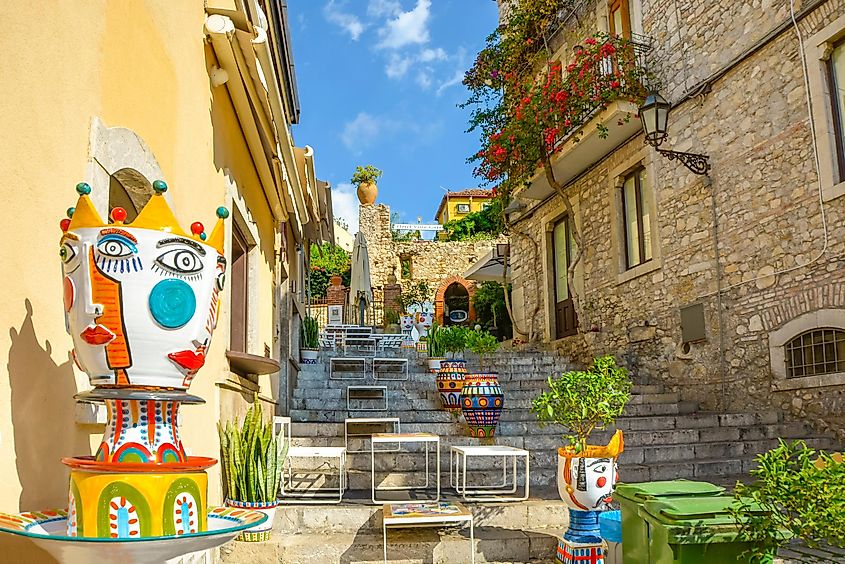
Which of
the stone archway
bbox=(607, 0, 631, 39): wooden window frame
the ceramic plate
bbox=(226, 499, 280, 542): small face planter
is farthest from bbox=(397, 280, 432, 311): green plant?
the ceramic plate

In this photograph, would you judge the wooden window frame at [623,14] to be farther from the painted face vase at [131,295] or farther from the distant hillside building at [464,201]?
the distant hillside building at [464,201]

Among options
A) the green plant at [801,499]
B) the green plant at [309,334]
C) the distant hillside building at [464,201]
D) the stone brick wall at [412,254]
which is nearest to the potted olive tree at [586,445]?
the green plant at [801,499]

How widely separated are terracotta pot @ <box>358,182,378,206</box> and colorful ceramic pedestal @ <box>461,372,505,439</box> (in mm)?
19175

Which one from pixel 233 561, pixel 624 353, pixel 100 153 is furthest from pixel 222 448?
pixel 624 353

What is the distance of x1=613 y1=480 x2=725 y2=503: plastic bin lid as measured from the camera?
3.67m

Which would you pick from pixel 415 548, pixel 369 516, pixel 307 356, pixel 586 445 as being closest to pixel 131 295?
pixel 415 548

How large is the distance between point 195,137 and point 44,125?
1994 millimetres

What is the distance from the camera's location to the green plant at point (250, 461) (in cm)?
472

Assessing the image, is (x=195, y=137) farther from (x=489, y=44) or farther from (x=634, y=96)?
(x=489, y=44)

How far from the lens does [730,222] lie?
8906mm

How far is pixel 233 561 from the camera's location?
462cm

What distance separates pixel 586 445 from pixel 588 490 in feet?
1.18

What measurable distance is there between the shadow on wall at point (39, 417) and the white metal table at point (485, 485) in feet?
12.2

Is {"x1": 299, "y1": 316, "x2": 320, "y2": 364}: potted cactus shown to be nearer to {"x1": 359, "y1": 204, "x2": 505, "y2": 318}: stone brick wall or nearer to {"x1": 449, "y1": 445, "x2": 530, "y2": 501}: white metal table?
{"x1": 449, "y1": 445, "x2": 530, "y2": 501}: white metal table
